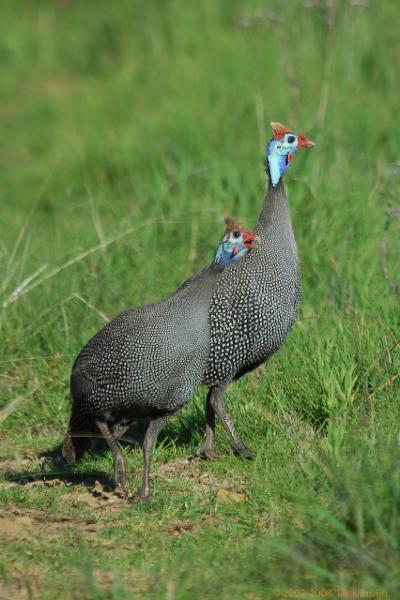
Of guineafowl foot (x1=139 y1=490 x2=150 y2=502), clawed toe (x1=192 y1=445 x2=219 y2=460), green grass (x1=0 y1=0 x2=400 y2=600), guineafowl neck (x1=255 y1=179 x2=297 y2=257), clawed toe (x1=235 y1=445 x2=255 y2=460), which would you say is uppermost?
guineafowl neck (x1=255 y1=179 x2=297 y2=257)

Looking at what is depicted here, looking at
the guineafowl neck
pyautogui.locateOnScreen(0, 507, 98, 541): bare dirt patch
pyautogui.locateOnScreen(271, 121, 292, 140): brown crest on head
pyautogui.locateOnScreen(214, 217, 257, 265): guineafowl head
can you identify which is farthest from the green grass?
pyautogui.locateOnScreen(214, 217, 257, 265): guineafowl head

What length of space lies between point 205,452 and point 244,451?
0.65 feet

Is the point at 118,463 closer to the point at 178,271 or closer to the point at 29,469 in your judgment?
the point at 29,469

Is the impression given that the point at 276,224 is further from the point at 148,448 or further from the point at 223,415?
the point at 148,448

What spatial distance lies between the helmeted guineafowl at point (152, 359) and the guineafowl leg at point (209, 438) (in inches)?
17.0

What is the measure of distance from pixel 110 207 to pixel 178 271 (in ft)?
2.85

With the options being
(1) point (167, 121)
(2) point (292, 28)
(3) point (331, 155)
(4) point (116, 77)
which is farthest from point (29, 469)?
(4) point (116, 77)

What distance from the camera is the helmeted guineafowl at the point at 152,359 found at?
13.0 feet

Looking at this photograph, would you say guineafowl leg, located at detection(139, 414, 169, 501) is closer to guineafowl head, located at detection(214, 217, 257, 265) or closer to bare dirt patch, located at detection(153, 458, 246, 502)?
bare dirt patch, located at detection(153, 458, 246, 502)

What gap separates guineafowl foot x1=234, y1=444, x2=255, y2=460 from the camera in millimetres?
4422

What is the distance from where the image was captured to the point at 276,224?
463 centimetres

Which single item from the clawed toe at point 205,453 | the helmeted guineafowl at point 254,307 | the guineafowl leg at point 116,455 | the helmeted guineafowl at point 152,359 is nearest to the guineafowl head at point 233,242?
the helmeted guineafowl at point 152,359

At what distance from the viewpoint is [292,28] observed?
25.2 ft

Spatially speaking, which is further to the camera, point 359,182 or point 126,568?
point 359,182
